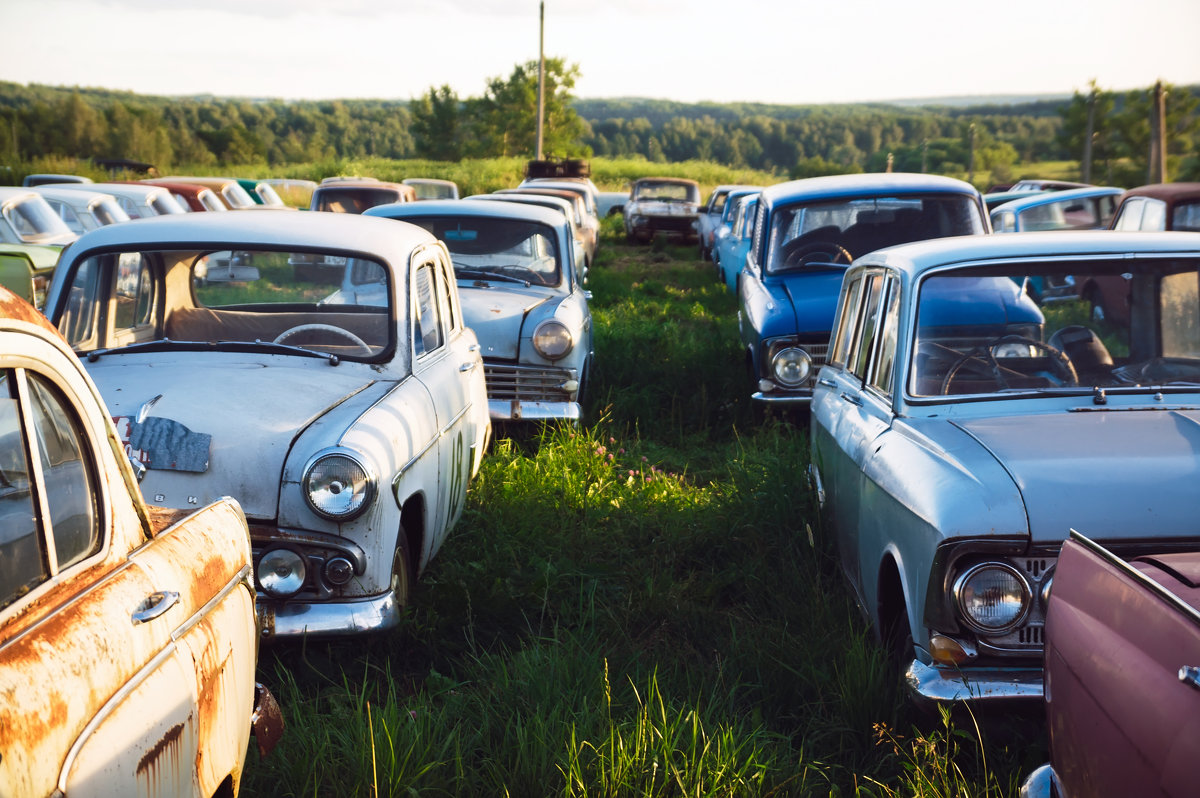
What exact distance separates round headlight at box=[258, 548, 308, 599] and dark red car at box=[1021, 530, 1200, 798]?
231cm

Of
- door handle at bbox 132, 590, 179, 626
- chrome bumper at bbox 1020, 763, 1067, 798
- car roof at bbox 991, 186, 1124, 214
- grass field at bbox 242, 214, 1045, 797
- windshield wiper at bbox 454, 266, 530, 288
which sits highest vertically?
car roof at bbox 991, 186, 1124, 214

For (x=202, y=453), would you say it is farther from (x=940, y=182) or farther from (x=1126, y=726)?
(x=940, y=182)

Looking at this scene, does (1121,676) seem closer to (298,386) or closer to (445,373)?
(298,386)

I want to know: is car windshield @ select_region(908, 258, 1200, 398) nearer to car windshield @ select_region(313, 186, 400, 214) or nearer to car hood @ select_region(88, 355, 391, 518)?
car hood @ select_region(88, 355, 391, 518)

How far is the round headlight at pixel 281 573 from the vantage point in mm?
3605

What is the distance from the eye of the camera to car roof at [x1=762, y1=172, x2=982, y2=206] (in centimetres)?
754

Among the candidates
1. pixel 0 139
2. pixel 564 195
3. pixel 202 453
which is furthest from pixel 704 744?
pixel 0 139

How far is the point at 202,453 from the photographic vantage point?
3570mm

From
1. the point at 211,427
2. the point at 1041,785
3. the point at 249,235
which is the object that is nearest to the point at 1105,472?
the point at 1041,785

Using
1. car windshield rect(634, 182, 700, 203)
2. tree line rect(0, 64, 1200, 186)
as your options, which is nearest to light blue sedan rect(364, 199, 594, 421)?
tree line rect(0, 64, 1200, 186)

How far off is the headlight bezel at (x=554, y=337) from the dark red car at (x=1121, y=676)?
4.72 metres

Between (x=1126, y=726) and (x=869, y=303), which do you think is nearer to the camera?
(x=1126, y=726)

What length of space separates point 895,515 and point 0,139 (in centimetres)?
6050

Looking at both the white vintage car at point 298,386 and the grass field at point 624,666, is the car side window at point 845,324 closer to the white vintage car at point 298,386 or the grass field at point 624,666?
the grass field at point 624,666
